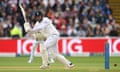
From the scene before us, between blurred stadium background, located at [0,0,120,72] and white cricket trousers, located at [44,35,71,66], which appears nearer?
white cricket trousers, located at [44,35,71,66]

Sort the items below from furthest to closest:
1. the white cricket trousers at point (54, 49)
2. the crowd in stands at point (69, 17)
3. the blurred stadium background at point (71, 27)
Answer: the crowd in stands at point (69, 17)
the blurred stadium background at point (71, 27)
the white cricket trousers at point (54, 49)

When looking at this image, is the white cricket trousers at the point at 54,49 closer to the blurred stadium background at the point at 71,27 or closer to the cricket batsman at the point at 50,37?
the cricket batsman at the point at 50,37

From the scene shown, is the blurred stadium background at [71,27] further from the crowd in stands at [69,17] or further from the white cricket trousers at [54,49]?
the white cricket trousers at [54,49]

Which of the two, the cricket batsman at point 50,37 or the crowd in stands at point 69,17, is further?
the crowd in stands at point 69,17

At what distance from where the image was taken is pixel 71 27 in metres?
31.4

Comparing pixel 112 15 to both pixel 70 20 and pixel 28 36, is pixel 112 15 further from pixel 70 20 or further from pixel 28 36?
pixel 28 36

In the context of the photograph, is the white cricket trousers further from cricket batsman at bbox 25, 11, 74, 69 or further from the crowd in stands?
the crowd in stands

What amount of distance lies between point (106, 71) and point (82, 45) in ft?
38.6

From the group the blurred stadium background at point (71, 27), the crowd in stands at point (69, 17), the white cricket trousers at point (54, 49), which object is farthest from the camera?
the crowd in stands at point (69, 17)

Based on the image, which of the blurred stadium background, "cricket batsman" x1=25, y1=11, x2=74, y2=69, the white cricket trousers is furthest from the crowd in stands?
the white cricket trousers

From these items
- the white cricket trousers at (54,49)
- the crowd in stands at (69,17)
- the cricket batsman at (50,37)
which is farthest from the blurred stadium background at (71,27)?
the white cricket trousers at (54,49)

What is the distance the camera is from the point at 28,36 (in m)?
30.3

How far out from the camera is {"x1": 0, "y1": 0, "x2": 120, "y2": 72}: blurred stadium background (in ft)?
97.3

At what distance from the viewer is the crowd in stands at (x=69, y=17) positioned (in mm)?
31297
